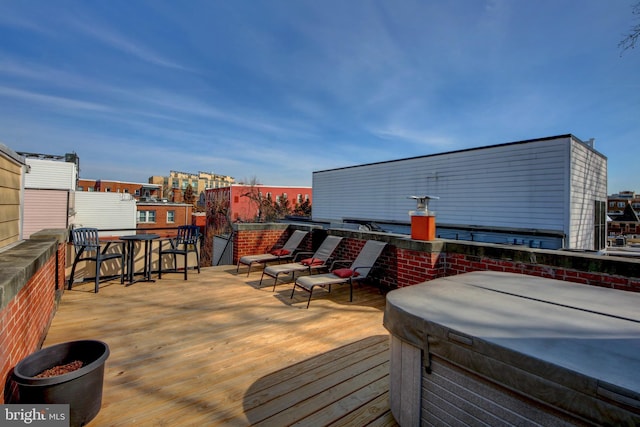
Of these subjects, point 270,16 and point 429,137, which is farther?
point 429,137

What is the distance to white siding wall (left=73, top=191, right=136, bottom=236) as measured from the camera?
66.0 feet

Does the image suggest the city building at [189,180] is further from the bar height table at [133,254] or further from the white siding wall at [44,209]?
the bar height table at [133,254]

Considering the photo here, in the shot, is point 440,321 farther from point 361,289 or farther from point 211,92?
point 211,92

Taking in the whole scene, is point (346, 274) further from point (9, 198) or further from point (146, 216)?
point (146, 216)

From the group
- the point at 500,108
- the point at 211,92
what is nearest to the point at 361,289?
the point at 500,108

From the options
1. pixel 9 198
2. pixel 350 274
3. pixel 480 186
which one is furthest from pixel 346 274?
pixel 480 186

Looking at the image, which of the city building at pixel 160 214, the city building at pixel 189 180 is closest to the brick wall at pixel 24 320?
→ the city building at pixel 160 214

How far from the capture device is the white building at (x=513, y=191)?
749 centimetres

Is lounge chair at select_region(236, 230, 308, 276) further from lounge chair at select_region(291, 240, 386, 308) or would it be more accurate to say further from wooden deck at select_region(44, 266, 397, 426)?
lounge chair at select_region(291, 240, 386, 308)

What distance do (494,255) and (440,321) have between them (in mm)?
2493

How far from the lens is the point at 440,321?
1.52 meters

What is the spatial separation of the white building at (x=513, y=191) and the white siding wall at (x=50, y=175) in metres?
21.1

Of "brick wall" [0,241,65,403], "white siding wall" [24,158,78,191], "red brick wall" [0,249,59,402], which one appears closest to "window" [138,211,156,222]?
"white siding wall" [24,158,78,191]

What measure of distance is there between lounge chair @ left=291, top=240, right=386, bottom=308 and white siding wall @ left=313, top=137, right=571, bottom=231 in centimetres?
593
